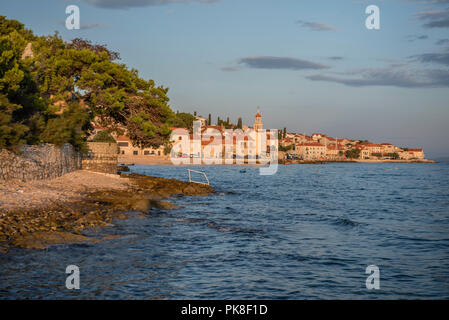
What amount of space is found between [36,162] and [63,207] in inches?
290

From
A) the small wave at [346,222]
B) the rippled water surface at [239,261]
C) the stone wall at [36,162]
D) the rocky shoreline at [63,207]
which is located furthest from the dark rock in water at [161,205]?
the small wave at [346,222]

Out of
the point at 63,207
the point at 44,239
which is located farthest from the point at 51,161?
the point at 44,239

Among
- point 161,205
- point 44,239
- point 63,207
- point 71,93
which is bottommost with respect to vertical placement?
point 161,205

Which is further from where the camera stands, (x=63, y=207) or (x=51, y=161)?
(x=51, y=161)

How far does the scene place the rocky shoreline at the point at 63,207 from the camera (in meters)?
14.4

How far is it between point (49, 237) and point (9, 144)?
10501mm

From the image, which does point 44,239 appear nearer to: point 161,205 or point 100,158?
point 161,205

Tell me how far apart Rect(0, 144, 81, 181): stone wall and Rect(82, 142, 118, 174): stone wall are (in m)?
4.66

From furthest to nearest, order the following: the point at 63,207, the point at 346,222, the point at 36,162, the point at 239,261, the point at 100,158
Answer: the point at 100,158 → the point at 36,162 → the point at 346,222 → the point at 63,207 → the point at 239,261

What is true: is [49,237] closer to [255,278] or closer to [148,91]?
[255,278]

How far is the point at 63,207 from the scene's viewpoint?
2002cm

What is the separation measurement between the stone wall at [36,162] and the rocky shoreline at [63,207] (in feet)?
2.26

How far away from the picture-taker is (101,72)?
1575 inches

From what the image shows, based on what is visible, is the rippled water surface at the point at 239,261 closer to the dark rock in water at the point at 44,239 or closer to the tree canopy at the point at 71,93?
the dark rock in water at the point at 44,239
